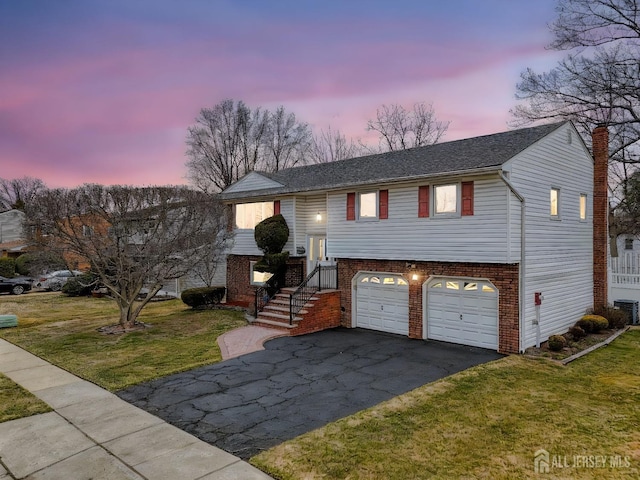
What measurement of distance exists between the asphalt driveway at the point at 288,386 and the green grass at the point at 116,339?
44.4 inches

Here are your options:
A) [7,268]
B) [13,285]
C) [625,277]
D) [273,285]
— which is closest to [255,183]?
[273,285]

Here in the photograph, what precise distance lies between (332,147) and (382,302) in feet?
98.6

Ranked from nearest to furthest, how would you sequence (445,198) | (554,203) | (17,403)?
(17,403) → (445,198) → (554,203)

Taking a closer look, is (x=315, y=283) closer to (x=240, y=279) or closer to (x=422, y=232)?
(x=422, y=232)

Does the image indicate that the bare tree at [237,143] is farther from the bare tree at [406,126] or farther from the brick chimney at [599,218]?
the brick chimney at [599,218]

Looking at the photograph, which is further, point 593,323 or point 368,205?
point 368,205

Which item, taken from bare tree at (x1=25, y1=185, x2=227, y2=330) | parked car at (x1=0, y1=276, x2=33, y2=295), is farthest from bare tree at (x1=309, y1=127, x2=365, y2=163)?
parked car at (x1=0, y1=276, x2=33, y2=295)

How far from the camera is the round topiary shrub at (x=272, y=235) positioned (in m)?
17.0

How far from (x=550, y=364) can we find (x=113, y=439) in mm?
10482

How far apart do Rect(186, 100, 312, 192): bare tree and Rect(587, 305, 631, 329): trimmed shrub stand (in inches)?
1318

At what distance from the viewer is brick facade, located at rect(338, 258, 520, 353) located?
11.7m

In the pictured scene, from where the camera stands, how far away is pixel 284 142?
44.7 meters

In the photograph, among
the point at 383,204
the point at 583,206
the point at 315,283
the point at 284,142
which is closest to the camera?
the point at 383,204

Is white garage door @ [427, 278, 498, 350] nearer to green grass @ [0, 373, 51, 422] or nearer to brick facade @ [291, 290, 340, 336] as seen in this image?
brick facade @ [291, 290, 340, 336]
